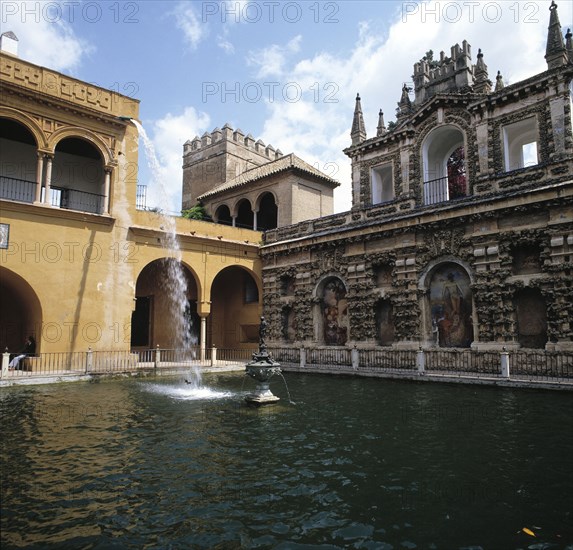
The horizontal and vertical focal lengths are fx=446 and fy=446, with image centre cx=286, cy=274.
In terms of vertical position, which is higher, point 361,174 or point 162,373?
point 361,174

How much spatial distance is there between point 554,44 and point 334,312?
14437 millimetres

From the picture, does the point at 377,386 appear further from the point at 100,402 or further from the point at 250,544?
the point at 250,544

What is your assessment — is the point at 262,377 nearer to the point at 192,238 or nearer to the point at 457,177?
the point at 192,238

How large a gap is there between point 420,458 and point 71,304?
644 inches

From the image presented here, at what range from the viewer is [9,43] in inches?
808

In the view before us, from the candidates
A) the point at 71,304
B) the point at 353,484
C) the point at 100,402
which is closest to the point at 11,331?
the point at 71,304

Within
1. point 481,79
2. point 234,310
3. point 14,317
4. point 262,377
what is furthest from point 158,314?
point 481,79

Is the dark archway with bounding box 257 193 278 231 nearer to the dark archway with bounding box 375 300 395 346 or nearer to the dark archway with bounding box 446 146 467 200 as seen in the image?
the dark archway with bounding box 446 146 467 200

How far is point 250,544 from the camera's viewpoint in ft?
14.0

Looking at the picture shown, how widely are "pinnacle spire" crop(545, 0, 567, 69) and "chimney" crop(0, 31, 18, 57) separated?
2288 centimetres

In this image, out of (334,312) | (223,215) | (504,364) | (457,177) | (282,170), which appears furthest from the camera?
(223,215)

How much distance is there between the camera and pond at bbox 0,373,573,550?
4.43 metres

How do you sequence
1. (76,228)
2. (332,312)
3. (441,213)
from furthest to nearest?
(332,312) < (76,228) < (441,213)

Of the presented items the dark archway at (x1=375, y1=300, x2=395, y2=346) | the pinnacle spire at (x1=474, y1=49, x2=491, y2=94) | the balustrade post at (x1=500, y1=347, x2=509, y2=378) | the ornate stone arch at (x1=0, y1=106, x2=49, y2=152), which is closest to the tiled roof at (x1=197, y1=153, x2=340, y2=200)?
the pinnacle spire at (x1=474, y1=49, x2=491, y2=94)
